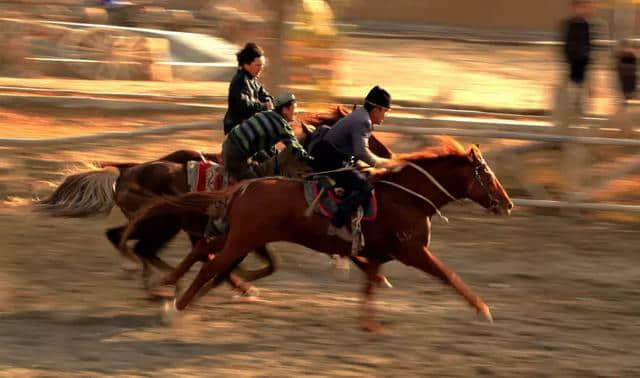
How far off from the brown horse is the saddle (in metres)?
0.06

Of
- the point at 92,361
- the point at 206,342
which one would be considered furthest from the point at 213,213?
the point at 92,361

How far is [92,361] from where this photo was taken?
7543mm

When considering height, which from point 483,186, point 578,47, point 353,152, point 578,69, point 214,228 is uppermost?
point 578,47

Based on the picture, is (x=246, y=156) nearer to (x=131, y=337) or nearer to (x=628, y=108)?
(x=131, y=337)

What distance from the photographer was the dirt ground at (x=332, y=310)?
7684 mm

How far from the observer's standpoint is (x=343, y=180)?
27.7 feet

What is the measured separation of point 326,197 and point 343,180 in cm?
18

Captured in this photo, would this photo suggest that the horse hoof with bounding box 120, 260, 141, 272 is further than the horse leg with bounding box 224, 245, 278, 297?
Yes

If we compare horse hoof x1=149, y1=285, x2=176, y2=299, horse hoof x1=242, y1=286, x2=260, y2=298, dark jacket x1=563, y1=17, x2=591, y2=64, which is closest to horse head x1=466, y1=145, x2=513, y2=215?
horse hoof x1=242, y1=286, x2=260, y2=298

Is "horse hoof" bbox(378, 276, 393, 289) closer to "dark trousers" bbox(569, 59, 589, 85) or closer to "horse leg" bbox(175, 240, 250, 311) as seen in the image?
"horse leg" bbox(175, 240, 250, 311)

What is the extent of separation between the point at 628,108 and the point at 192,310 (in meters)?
8.01

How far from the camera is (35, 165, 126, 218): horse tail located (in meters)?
9.41

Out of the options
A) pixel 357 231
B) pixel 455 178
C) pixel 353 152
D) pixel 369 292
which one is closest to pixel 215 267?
pixel 357 231

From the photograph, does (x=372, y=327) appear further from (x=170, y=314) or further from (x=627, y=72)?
(x=627, y=72)
